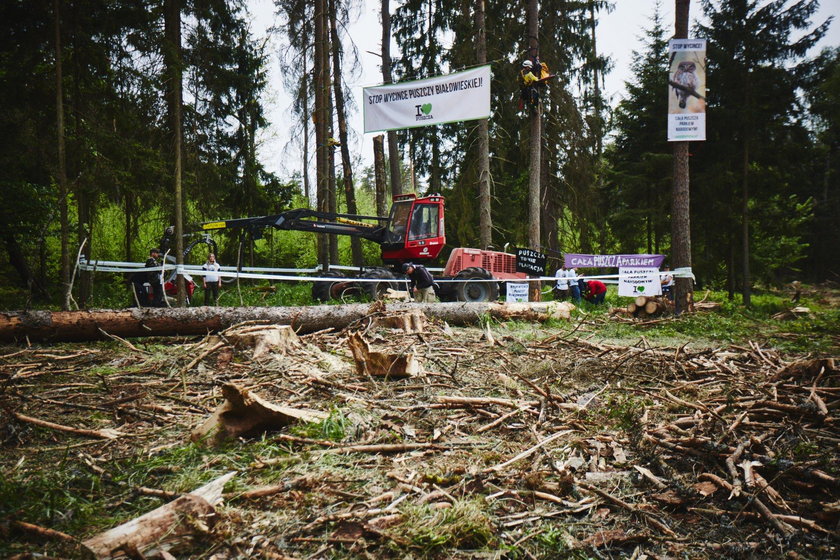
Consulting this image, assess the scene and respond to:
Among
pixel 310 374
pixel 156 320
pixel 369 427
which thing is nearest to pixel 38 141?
pixel 156 320

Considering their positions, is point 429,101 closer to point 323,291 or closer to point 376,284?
point 376,284

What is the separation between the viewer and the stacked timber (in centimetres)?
1221

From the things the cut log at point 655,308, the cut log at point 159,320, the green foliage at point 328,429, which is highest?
the cut log at point 159,320

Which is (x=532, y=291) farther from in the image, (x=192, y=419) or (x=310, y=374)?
(x=192, y=419)

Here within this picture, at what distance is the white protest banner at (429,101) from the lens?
11734 mm

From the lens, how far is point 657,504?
8.58 ft

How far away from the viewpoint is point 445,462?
310 cm

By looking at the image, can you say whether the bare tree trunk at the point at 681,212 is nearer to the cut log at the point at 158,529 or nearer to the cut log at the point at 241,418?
the cut log at the point at 241,418

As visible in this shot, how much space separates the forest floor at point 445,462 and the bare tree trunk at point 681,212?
23.3 feet

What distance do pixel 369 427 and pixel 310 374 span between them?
1.54 meters

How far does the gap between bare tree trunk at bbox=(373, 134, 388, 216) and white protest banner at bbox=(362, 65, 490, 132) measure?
519cm

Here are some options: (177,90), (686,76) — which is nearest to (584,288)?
(686,76)

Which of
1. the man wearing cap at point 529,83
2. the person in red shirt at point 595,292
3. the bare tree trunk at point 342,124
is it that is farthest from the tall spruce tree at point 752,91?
the bare tree trunk at point 342,124

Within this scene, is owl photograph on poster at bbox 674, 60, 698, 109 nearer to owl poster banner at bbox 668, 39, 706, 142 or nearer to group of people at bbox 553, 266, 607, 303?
owl poster banner at bbox 668, 39, 706, 142
